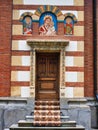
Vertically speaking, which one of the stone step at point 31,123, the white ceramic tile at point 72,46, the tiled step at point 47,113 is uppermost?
the white ceramic tile at point 72,46

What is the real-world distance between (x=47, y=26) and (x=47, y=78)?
1.95 meters

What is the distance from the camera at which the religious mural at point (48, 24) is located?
42.4ft

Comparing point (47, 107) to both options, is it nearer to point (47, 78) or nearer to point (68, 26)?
point (47, 78)

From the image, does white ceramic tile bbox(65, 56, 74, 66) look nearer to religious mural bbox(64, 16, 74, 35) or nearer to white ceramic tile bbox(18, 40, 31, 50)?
religious mural bbox(64, 16, 74, 35)

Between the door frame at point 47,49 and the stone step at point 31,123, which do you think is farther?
the door frame at point 47,49

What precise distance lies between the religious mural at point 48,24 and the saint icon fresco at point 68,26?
38 cm

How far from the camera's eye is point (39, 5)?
42.5 ft

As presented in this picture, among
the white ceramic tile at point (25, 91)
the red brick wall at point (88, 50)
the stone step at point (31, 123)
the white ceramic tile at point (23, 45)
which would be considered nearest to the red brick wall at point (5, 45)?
the white ceramic tile at point (23, 45)

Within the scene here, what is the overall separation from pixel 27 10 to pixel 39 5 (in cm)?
49

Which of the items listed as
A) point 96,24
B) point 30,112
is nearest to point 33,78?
point 30,112

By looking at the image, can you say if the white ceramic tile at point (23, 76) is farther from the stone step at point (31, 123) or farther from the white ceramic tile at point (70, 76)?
the stone step at point (31, 123)

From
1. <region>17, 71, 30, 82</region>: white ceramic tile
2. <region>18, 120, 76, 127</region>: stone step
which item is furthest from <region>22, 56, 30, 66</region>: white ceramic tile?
<region>18, 120, 76, 127</region>: stone step

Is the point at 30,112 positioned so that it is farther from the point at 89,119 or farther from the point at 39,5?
the point at 39,5

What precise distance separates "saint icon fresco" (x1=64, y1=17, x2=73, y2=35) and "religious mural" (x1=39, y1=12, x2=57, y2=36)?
1.24 ft
